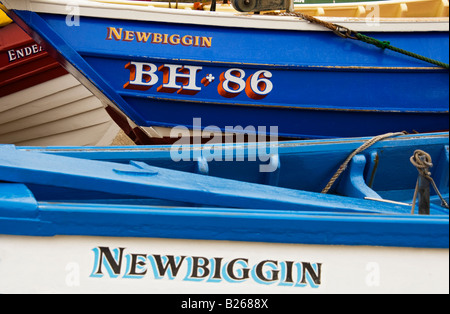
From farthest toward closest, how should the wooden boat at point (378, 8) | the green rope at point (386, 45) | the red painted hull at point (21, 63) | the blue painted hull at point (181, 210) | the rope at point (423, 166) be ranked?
the wooden boat at point (378, 8)
the red painted hull at point (21, 63)
the green rope at point (386, 45)
the rope at point (423, 166)
the blue painted hull at point (181, 210)

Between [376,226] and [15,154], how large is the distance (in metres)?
1.30

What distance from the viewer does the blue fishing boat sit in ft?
12.7

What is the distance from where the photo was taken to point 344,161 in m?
2.72

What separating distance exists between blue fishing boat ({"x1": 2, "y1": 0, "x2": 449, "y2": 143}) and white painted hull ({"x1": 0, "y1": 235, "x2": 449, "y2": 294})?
7.85ft

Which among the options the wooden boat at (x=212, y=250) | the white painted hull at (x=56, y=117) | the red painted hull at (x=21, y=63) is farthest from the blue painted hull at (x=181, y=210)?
the white painted hull at (x=56, y=117)

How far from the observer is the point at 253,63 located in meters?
3.96

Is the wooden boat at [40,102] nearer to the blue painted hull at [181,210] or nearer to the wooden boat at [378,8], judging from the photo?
the wooden boat at [378,8]

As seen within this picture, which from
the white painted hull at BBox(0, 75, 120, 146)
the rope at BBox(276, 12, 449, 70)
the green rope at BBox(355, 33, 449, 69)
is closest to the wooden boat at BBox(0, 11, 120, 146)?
the white painted hull at BBox(0, 75, 120, 146)

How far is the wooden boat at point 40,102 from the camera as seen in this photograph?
480 centimetres

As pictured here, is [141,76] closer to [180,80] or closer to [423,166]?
[180,80]

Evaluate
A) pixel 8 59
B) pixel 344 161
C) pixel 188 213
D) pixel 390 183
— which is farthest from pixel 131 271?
pixel 8 59

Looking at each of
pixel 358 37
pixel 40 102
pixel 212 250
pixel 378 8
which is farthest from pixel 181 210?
pixel 378 8

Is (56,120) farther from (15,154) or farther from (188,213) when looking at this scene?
→ (188,213)

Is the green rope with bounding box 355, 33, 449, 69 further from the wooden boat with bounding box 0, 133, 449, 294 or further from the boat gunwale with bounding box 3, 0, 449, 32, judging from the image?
the wooden boat with bounding box 0, 133, 449, 294
